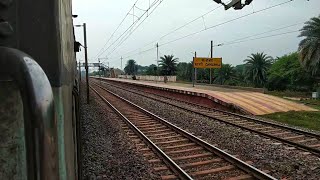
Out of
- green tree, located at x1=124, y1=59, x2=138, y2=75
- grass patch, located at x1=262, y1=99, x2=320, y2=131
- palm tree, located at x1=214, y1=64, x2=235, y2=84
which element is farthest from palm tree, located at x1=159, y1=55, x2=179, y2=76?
grass patch, located at x1=262, y1=99, x2=320, y2=131

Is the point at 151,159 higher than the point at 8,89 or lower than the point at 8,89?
lower

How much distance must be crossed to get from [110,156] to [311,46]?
1492 inches

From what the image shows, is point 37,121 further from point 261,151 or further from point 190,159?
point 261,151

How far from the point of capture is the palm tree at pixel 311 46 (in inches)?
1639

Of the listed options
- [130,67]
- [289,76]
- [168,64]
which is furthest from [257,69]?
[130,67]

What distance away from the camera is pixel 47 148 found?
101 centimetres

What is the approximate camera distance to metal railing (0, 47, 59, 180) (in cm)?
100

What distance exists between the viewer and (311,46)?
41.7m

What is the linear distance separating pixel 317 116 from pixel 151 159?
37.7 ft

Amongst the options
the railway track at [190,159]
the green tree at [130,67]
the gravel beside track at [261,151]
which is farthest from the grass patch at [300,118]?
the green tree at [130,67]

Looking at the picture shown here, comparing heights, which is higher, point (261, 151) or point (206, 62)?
point (206, 62)

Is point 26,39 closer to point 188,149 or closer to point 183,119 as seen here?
point 188,149

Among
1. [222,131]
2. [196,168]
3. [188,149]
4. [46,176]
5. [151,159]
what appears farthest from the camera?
[222,131]

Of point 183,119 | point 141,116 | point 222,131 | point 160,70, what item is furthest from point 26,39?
point 160,70
